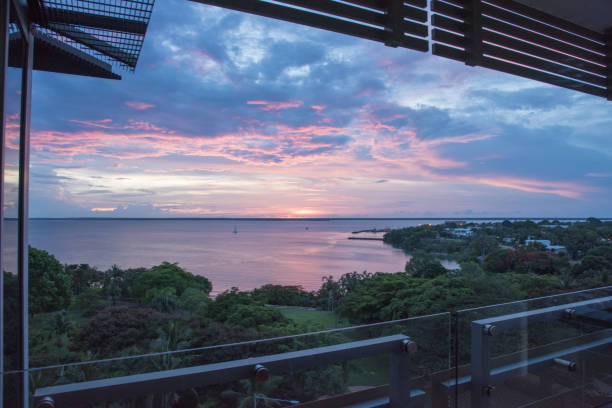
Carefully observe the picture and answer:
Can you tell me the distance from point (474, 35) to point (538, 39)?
507 millimetres

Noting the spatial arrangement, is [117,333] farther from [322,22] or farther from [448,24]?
[448,24]

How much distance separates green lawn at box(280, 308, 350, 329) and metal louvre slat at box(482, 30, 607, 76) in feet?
62.8

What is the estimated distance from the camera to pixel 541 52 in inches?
70.6

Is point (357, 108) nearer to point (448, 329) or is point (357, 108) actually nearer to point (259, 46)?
point (259, 46)

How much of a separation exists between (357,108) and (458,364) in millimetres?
24362

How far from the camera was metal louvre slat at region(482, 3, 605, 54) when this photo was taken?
1661mm

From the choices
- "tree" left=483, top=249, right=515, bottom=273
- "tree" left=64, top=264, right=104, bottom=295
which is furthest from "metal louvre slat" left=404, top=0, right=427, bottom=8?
"tree" left=64, top=264, right=104, bottom=295

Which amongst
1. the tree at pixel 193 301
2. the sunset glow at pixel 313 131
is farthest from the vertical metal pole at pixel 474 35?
the tree at pixel 193 301

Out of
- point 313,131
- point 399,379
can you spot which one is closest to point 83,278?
point 313,131

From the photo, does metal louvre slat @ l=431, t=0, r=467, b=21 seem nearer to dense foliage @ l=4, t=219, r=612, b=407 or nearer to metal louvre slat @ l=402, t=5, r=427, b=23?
metal louvre slat @ l=402, t=5, r=427, b=23

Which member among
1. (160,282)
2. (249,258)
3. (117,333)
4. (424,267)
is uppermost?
(424,267)

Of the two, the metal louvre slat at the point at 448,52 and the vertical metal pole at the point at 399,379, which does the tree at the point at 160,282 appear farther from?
the metal louvre slat at the point at 448,52

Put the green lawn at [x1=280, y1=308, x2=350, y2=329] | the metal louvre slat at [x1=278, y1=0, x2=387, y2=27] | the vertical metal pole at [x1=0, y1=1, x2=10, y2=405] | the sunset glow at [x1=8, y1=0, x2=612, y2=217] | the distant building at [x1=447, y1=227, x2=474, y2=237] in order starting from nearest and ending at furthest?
1. the vertical metal pole at [x1=0, y1=1, x2=10, y2=405]
2. the metal louvre slat at [x1=278, y1=0, x2=387, y2=27]
3. the sunset glow at [x1=8, y1=0, x2=612, y2=217]
4. the green lawn at [x1=280, y1=308, x2=350, y2=329]
5. the distant building at [x1=447, y1=227, x2=474, y2=237]

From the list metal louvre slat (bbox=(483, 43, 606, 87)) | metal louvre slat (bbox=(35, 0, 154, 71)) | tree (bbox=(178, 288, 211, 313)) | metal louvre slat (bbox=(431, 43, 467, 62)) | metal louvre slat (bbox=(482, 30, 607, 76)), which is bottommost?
tree (bbox=(178, 288, 211, 313))
